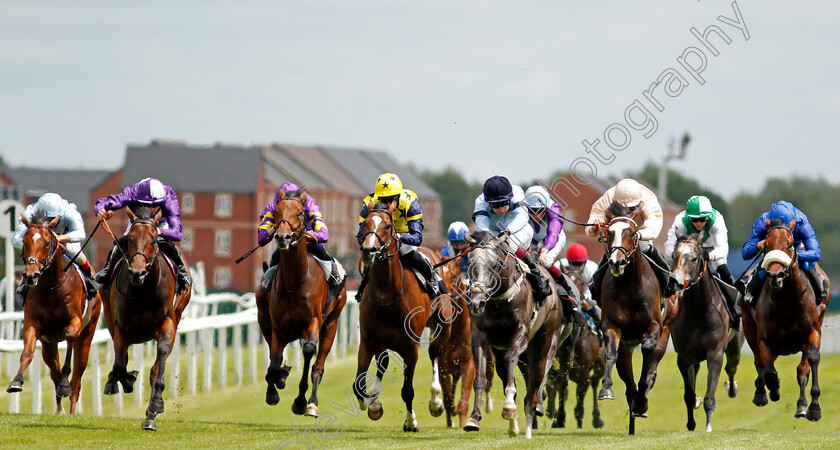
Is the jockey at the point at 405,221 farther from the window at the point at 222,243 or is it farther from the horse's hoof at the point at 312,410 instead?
the window at the point at 222,243

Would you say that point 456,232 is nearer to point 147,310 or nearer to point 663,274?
point 663,274

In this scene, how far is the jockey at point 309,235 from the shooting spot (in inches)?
455

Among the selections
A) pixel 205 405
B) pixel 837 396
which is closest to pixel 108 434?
pixel 205 405

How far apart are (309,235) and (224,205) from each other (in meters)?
63.2

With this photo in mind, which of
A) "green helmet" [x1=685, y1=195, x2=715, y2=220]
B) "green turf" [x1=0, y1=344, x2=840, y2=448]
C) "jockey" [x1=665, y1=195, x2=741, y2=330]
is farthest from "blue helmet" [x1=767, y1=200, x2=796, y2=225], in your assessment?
"green turf" [x1=0, y1=344, x2=840, y2=448]

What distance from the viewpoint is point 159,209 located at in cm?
1127

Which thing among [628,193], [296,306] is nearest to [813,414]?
[628,193]

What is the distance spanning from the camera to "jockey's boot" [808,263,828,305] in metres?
12.2

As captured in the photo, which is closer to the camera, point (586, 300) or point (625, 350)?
point (625, 350)

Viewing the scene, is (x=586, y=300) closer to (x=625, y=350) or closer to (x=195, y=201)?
(x=625, y=350)

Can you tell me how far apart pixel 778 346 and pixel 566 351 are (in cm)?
225

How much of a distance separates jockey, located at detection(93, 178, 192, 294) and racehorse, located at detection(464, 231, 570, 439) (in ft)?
9.19

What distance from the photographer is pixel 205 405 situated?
17.5 metres

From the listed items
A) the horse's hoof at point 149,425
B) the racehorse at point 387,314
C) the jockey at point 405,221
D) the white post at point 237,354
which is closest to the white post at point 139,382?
the white post at point 237,354
